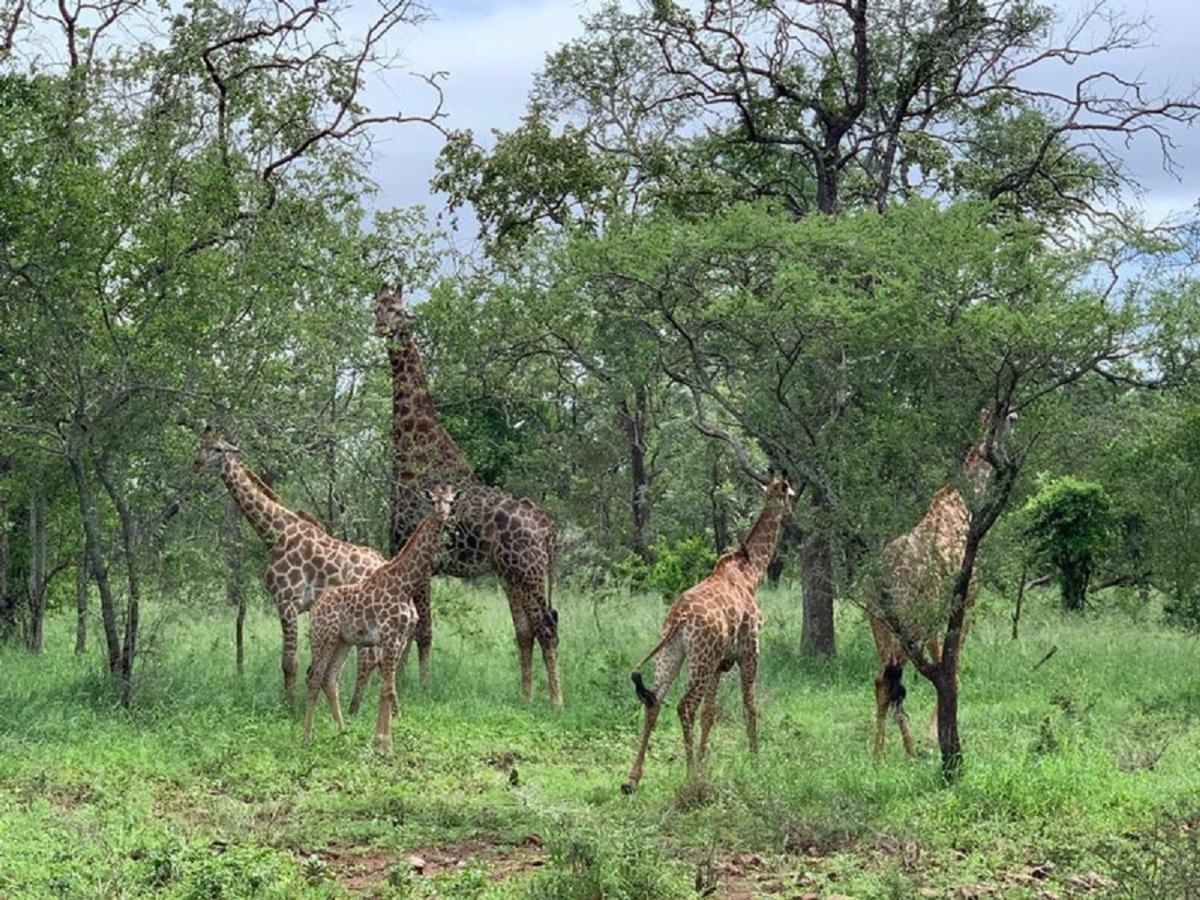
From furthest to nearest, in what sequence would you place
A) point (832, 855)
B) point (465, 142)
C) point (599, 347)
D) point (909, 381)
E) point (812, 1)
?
point (465, 142) → point (812, 1) → point (599, 347) → point (909, 381) → point (832, 855)

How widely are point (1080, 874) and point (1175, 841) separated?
0.64m

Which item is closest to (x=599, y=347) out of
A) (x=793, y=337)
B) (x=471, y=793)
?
(x=793, y=337)

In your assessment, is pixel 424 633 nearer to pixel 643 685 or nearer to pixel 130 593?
pixel 130 593

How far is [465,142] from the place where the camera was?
18203mm

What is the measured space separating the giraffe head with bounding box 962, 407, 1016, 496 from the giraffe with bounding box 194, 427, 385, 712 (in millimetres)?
5792

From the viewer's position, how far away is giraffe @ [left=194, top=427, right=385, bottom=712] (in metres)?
13.0

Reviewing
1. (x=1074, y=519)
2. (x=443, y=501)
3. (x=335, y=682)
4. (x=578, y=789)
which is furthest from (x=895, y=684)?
(x=1074, y=519)

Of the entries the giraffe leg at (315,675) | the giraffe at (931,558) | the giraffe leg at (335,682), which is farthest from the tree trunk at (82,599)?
the giraffe at (931,558)

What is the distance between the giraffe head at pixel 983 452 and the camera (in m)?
9.42

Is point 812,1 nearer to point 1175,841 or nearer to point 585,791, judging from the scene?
point 585,791

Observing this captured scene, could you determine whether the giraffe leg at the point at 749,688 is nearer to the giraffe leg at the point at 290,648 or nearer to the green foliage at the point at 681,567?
the giraffe leg at the point at 290,648

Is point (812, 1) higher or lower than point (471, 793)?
higher

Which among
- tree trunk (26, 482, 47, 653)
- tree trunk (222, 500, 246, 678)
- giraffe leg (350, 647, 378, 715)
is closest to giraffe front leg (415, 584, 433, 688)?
giraffe leg (350, 647, 378, 715)

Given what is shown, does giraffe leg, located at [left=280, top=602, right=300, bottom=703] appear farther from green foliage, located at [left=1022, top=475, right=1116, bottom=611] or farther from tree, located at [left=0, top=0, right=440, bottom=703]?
green foliage, located at [left=1022, top=475, right=1116, bottom=611]
